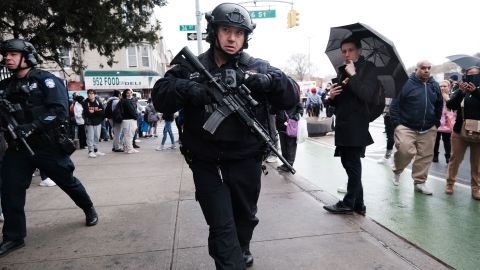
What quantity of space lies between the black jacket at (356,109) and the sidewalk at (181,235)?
879mm

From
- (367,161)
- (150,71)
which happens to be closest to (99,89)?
(150,71)

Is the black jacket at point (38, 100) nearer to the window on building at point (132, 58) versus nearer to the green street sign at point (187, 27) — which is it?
the green street sign at point (187, 27)

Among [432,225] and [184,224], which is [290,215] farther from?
[432,225]

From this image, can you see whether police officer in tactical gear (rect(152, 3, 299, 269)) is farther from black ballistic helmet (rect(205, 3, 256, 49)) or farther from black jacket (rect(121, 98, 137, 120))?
black jacket (rect(121, 98, 137, 120))

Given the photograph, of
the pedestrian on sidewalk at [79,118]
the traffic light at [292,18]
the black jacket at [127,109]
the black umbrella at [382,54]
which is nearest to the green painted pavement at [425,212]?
the black umbrella at [382,54]

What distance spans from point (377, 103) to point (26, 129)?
140 inches

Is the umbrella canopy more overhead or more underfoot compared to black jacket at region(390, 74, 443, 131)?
more overhead

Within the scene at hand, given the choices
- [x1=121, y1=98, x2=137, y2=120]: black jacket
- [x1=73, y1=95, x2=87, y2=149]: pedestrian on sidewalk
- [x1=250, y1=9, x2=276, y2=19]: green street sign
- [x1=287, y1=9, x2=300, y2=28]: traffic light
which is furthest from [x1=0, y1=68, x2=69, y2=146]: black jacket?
[x1=287, y1=9, x2=300, y2=28]: traffic light

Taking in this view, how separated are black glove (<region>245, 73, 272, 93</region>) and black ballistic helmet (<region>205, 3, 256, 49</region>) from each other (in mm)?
370

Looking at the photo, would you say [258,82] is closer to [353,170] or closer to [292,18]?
[353,170]

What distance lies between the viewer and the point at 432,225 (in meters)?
4.00

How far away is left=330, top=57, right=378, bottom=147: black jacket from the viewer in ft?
12.7

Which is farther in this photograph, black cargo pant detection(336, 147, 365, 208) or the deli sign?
the deli sign

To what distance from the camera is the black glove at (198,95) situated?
2232mm
